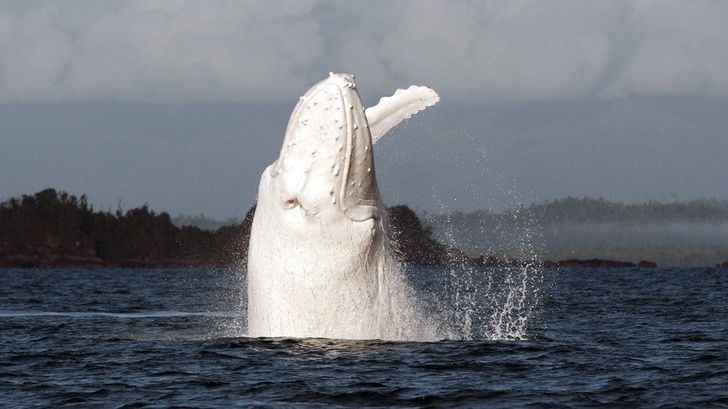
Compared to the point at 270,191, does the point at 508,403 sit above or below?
below

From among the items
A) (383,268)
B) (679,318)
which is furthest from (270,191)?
(679,318)

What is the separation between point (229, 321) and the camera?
81.0 ft

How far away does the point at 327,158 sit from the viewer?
1070 cm

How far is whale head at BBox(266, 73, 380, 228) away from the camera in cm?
1070

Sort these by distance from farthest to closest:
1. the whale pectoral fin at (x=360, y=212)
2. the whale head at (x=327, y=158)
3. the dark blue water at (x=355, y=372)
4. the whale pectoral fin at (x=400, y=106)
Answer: the dark blue water at (x=355, y=372)
the whale pectoral fin at (x=400, y=106)
the whale pectoral fin at (x=360, y=212)
the whale head at (x=327, y=158)

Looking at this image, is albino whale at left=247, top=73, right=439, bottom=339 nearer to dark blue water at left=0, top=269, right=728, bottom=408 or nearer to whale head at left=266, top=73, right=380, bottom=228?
whale head at left=266, top=73, right=380, bottom=228

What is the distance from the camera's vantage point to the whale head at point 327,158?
1070 cm

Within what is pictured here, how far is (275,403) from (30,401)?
2.58 meters

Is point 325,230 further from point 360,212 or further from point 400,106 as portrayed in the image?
point 400,106

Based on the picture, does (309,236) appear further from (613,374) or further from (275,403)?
(613,374)

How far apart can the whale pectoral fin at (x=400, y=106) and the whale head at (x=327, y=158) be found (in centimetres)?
61

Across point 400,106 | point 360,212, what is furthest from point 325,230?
point 400,106

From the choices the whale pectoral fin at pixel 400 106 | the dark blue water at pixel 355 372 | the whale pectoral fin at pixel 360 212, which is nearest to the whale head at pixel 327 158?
the whale pectoral fin at pixel 360 212

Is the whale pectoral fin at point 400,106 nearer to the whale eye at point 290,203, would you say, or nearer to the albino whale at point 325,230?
the albino whale at point 325,230
